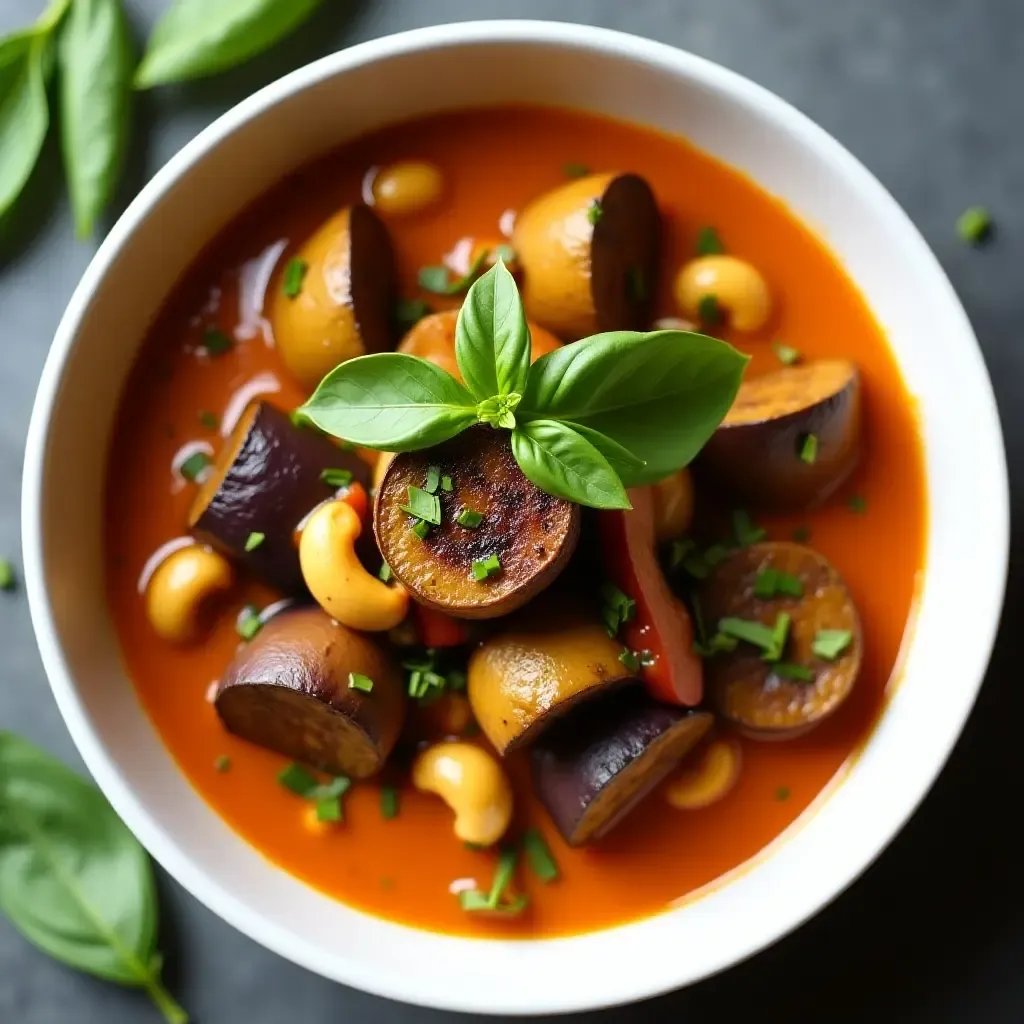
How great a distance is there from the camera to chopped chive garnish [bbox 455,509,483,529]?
2100 millimetres

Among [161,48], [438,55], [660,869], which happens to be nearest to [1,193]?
[161,48]

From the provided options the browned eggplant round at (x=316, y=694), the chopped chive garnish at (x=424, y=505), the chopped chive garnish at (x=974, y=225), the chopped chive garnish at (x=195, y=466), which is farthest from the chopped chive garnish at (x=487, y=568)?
the chopped chive garnish at (x=974, y=225)

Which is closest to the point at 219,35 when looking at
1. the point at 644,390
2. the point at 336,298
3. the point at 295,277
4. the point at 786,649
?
the point at 295,277

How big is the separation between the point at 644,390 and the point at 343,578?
0.69 m

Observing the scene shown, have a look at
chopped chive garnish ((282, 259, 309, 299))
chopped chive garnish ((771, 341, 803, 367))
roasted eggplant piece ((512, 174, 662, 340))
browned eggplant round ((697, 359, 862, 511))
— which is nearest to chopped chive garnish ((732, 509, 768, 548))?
browned eggplant round ((697, 359, 862, 511))

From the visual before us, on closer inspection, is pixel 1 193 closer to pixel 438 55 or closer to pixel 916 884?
pixel 438 55

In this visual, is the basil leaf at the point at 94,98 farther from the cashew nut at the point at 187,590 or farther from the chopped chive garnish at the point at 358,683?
the chopped chive garnish at the point at 358,683

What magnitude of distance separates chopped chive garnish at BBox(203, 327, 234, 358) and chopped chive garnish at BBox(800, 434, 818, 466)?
1.26 m

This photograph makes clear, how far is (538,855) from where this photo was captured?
249cm

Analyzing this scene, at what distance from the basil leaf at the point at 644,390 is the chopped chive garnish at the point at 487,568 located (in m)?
0.28

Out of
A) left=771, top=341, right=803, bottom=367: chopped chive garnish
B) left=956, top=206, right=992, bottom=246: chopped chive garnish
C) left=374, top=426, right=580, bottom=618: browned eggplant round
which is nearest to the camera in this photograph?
left=374, top=426, right=580, bottom=618: browned eggplant round

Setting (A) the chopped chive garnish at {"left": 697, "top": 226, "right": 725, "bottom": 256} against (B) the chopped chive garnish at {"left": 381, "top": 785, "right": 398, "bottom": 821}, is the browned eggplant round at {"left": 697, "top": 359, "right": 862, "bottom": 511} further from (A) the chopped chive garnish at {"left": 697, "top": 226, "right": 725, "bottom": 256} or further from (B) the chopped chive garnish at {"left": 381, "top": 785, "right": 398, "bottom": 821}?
(B) the chopped chive garnish at {"left": 381, "top": 785, "right": 398, "bottom": 821}

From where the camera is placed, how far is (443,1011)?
103 inches

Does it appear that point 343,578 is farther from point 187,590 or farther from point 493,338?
point 493,338
